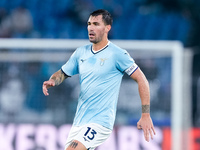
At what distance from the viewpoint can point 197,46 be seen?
11.9 metres

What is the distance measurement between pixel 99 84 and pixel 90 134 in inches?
18.1

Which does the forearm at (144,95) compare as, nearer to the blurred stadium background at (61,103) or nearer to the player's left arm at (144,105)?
the player's left arm at (144,105)

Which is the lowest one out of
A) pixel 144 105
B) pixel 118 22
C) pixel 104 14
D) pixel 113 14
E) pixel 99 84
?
pixel 144 105

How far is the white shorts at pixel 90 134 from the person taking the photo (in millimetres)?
4859

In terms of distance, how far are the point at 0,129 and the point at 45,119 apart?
683 mm

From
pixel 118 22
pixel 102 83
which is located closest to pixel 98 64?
pixel 102 83

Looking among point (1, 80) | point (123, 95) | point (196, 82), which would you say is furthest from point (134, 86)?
point (1, 80)

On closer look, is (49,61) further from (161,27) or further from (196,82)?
(161,27)

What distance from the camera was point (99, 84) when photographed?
16.3 feet

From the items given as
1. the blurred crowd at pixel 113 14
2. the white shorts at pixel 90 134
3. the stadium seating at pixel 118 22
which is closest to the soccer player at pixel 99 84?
the white shorts at pixel 90 134

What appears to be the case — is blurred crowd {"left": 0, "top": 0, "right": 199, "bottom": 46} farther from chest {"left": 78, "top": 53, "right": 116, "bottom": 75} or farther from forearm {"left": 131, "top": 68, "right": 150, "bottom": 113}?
forearm {"left": 131, "top": 68, "right": 150, "bottom": 113}

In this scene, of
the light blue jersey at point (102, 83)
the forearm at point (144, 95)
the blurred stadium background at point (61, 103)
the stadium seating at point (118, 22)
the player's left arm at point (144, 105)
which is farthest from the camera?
the stadium seating at point (118, 22)

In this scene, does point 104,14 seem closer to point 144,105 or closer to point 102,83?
point 102,83

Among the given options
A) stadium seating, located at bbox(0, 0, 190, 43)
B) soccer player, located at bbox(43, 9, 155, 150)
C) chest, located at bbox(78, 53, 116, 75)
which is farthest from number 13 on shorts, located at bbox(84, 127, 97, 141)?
stadium seating, located at bbox(0, 0, 190, 43)
